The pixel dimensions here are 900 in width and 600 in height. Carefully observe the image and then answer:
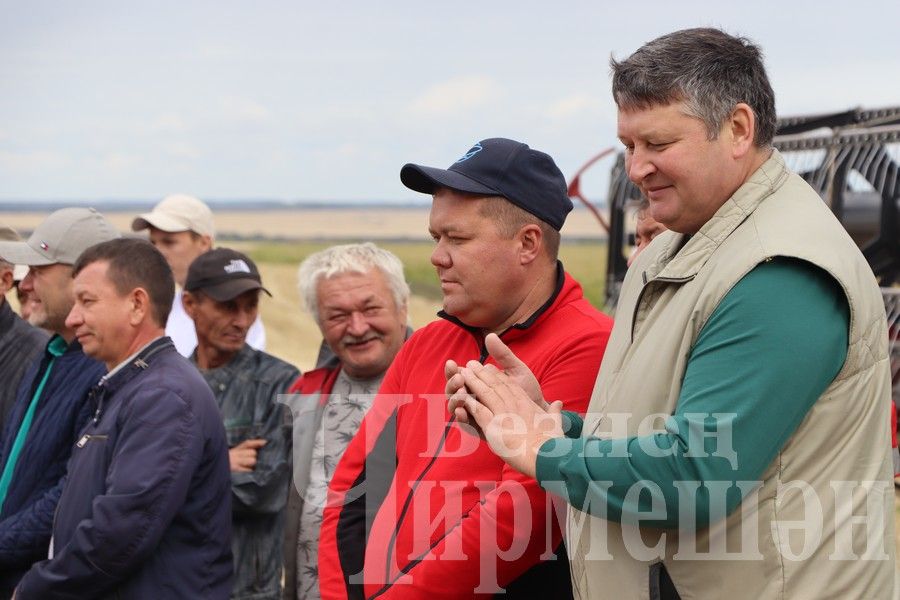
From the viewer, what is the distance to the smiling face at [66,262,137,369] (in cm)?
369

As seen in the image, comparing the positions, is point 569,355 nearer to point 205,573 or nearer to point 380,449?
point 380,449

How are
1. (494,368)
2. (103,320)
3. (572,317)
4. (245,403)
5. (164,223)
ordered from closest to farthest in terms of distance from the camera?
1. (494,368)
2. (572,317)
3. (103,320)
4. (245,403)
5. (164,223)

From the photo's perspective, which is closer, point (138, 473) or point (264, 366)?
point (138, 473)

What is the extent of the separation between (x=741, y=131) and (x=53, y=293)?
3266 millimetres

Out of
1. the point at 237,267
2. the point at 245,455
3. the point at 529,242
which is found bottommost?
the point at 245,455

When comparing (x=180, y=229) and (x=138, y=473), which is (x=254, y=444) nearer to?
(x=138, y=473)

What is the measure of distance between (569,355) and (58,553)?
69.2 inches

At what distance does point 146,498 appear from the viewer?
10.9 ft

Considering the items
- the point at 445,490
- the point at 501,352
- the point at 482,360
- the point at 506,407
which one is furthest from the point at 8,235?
the point at 506,407

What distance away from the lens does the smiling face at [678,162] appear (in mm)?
2053

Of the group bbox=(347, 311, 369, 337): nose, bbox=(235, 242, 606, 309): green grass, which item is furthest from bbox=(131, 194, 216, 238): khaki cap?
bbox=(235, 242, 606, 309): green grass

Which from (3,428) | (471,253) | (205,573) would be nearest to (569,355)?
Answer: (471,253)

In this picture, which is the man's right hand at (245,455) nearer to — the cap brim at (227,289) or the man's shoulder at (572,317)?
the cap brim at (227,289)

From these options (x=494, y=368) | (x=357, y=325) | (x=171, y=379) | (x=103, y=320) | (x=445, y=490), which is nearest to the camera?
(x=494, y=368)
